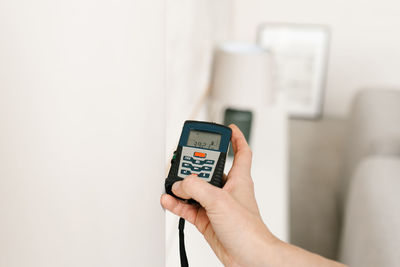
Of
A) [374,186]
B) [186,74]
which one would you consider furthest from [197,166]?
[374,186]

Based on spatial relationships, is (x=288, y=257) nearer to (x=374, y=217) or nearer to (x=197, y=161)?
(x=197, y=161)

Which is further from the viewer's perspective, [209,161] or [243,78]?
[243,78]

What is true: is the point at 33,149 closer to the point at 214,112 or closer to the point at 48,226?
the point at 48,226

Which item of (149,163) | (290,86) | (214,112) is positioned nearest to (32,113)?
(149,163)

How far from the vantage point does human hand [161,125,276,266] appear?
464mm

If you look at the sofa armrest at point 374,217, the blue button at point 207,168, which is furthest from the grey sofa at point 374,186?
the blue button at point 207,168

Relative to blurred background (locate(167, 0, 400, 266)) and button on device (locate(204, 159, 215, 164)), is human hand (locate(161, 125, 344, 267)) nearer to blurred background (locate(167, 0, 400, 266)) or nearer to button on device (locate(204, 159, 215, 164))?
button on device (locate(204, 159, 215, 164))

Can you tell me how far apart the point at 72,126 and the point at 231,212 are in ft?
0.81

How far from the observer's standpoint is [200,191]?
17.9 inches

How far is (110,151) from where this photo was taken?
0.33 metres

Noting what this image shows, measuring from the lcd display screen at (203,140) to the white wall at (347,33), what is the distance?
2029 mm

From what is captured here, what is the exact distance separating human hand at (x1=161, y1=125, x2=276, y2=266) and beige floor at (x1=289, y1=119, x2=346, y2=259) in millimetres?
1215

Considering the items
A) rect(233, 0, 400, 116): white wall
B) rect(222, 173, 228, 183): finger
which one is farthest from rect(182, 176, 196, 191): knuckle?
rect(233, 0, 400, 116): white wall

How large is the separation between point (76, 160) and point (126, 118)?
60mm
